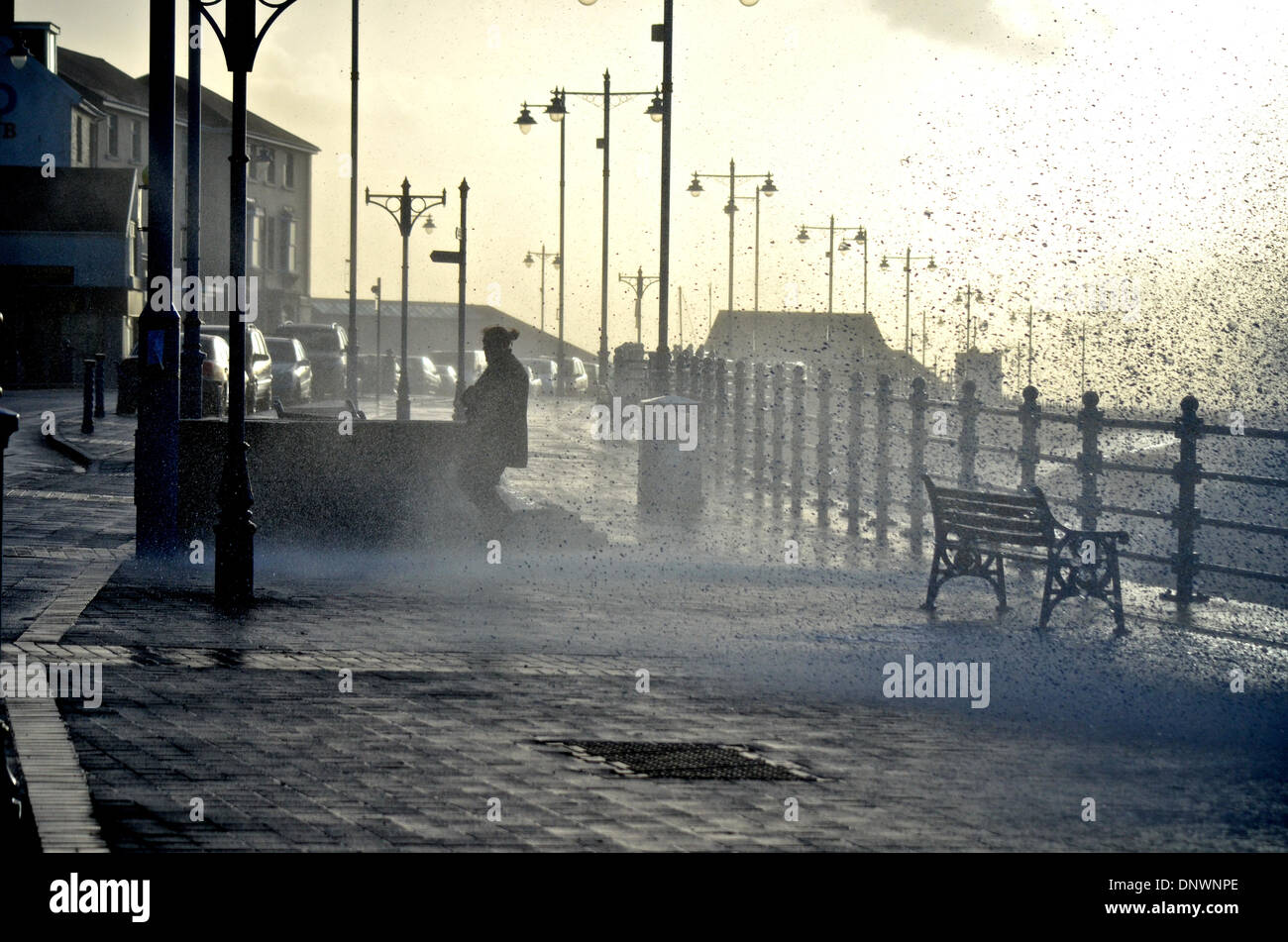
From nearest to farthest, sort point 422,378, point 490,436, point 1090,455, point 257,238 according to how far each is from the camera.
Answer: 1. point 1090,455
2. point 490,436
3. point 422,378
4. point 257,238

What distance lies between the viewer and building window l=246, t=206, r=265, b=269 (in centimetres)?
8550

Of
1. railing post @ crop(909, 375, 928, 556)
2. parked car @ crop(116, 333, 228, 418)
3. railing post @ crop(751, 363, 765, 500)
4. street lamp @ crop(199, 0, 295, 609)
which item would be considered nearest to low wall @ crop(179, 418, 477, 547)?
street lamp @ crop(199, 0, 295, 609)

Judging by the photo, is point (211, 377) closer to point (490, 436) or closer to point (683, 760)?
point (490, 436)

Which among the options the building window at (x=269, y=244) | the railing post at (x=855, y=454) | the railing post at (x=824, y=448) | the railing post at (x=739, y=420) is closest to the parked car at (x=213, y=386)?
the railing post at (x=739, y=420)

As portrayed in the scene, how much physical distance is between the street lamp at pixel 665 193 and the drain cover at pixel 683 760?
1454 cm

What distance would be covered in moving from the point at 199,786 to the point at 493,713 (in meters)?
1.99

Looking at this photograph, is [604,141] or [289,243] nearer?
[604,141]

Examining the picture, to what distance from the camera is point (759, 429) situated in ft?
87.1

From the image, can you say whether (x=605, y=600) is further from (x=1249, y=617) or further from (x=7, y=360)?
(x=7, y=360)

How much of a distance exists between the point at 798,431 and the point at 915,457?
545 centimetres

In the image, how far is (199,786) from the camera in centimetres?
663

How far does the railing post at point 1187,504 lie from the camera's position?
1371 centimetres

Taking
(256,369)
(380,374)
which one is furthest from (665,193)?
(380,374)
